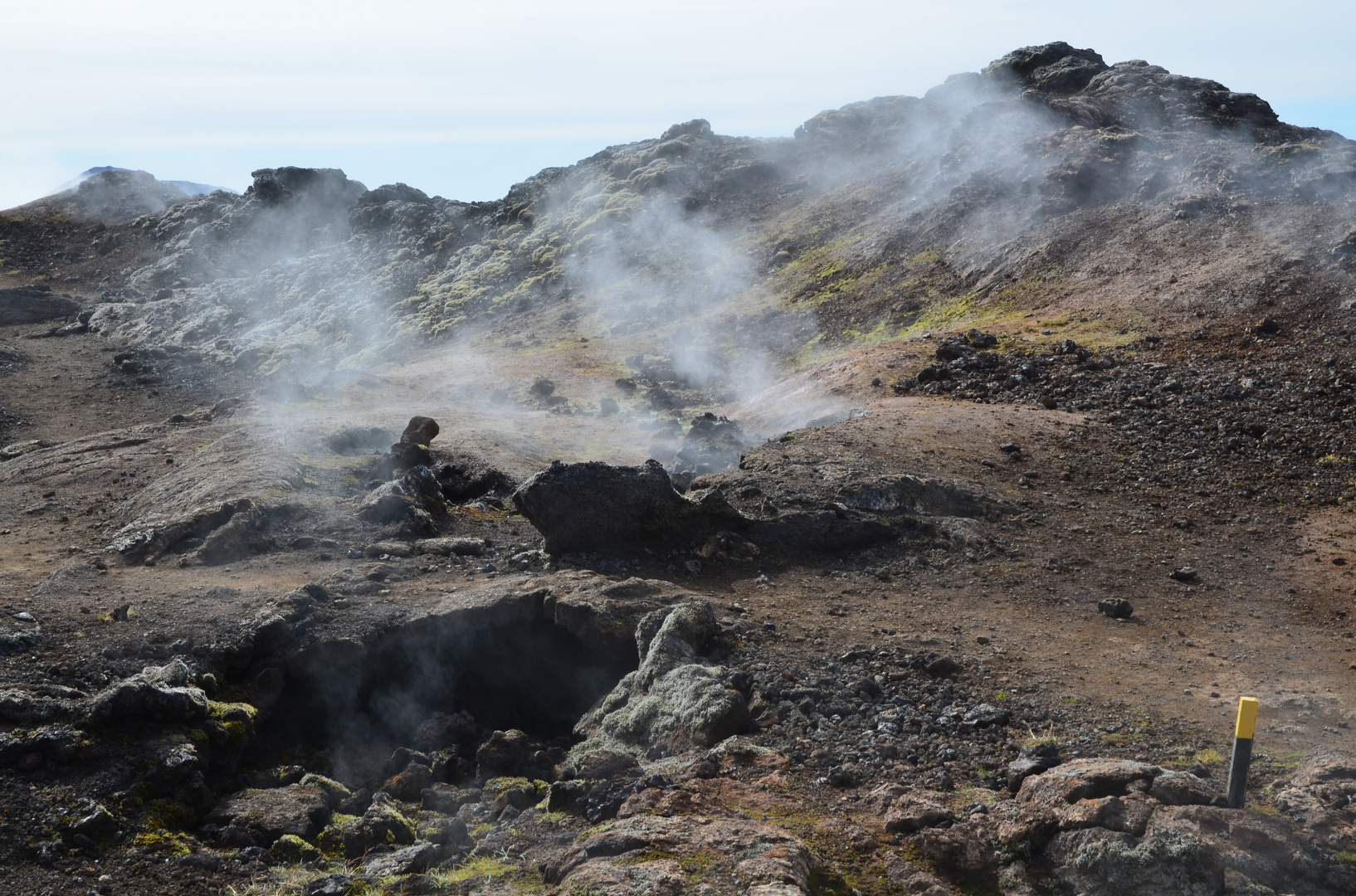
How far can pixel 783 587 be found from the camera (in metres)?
11.1

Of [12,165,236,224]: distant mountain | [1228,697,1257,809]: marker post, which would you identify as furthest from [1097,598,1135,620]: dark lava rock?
[12,165,236,224]: distant mountain

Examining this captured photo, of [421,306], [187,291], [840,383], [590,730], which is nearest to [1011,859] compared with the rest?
[590,730]

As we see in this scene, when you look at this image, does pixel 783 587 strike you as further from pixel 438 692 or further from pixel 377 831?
pixel 377 831

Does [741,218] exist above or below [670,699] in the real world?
above

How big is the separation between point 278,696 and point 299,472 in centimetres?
597

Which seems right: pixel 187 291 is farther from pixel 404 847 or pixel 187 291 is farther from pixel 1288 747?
pixel 1288 747

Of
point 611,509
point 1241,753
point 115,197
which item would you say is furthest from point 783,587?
point 115,197

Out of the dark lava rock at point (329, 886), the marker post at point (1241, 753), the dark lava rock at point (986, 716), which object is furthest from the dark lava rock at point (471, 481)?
the marker post at point (1241, 753)

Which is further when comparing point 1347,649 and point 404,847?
point 1347,649

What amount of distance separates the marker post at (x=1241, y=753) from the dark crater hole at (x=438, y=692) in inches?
210

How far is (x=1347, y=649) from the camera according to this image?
9586mm

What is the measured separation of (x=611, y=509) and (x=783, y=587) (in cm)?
217

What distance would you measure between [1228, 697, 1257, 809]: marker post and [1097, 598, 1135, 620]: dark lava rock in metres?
4.49

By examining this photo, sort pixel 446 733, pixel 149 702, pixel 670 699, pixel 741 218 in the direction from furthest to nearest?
pixel 741 218, pixel 446 733, pixel 670 699, pixel 149 702
